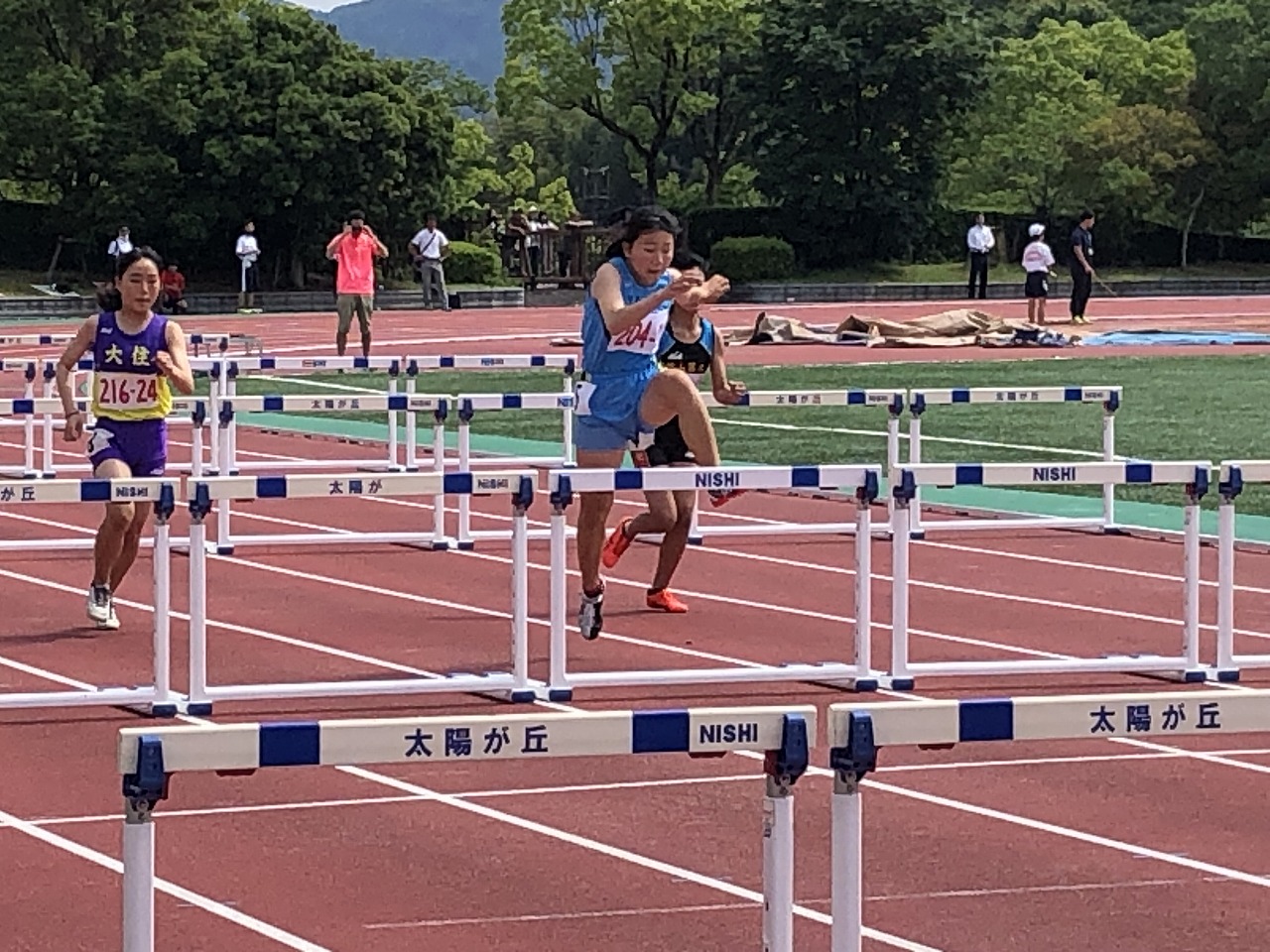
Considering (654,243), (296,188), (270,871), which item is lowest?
(270,871)

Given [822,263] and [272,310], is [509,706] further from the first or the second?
[822,263]

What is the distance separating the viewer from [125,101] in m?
56.1

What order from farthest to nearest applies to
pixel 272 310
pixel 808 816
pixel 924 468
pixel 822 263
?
pixel 822 263, pixel 272 310, pixel 924 468, pixel 808 816

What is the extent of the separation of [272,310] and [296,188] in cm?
446

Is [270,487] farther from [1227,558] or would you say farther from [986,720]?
[986,720]

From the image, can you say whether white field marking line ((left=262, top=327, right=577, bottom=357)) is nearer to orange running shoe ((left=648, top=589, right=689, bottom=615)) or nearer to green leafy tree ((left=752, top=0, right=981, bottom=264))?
orange running shoe ((left=648, top=589, right=689, bottom=615))

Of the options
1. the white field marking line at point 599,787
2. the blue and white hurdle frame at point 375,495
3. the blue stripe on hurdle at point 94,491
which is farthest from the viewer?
the blue stripe on hurdle at point 94,491

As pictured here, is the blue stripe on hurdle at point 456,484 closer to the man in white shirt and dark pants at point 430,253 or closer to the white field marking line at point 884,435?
the white field marking line at point 884,435

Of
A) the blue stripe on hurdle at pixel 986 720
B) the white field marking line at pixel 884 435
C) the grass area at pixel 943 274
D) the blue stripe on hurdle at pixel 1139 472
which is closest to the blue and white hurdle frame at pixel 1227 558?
the blue stripe on hurdle at pixel 1139 472

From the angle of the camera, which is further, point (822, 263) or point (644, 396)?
point (822, 263)

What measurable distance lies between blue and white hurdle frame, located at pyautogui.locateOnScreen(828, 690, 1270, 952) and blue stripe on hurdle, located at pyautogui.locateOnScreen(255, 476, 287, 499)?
504cm

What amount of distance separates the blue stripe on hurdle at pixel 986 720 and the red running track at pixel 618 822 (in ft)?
4.85

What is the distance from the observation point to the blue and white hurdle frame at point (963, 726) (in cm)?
458

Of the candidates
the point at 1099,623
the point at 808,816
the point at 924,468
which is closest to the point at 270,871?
the point at 808,816
